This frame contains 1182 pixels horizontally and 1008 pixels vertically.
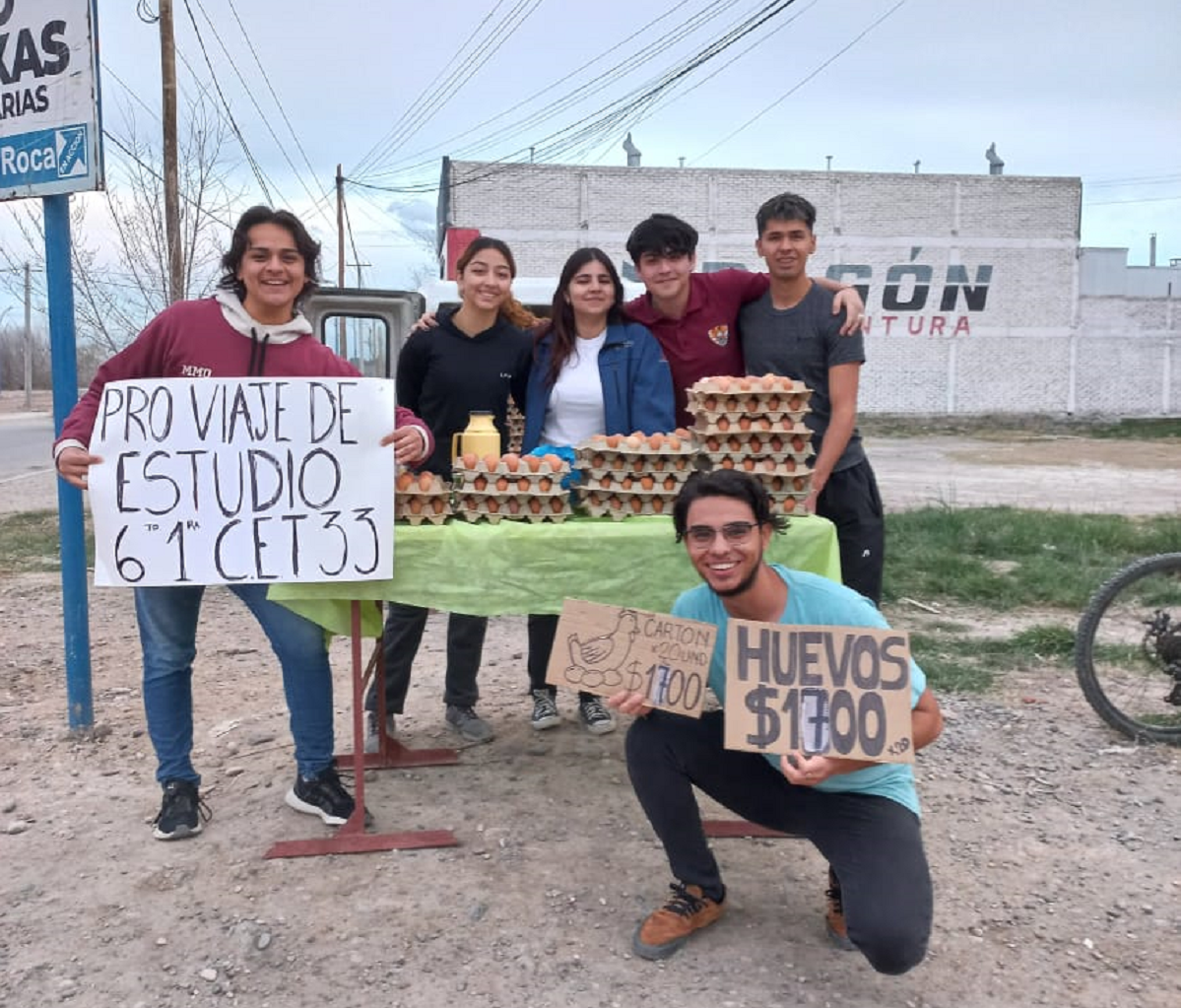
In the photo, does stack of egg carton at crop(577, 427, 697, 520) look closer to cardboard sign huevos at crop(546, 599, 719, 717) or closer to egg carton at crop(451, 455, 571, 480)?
egg carton at crop(451, 455, 571, 480)

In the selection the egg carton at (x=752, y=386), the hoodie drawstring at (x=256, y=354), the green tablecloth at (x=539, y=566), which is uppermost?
the hoodie drawstring at (x=256, y=354)

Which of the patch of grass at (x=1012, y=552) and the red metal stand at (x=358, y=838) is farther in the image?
the patch of grass at (x=1012, y=552)

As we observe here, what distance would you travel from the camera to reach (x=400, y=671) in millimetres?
4113

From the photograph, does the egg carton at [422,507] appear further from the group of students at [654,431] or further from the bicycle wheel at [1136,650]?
the bicycle wheel at [1136,650]

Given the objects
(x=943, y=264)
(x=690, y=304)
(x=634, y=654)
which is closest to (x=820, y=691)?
(x=634, y=654)

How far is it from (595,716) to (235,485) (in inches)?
78.9

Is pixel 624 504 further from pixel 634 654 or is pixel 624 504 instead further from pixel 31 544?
pixel 31 544

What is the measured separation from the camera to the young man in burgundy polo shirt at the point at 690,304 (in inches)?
138

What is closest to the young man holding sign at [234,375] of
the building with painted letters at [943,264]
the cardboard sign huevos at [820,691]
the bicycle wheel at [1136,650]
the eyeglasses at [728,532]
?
the eyeglasses at [728,532]

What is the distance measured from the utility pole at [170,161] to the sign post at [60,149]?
4818mm

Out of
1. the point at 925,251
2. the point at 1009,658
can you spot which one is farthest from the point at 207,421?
the point at 925,251

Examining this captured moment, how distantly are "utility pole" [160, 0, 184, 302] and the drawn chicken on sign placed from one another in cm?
750

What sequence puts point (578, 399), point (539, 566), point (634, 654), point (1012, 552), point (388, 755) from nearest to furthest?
point (634, 654) < point (539, 566) < point (578, 399) < point (388, 755) < point (1012, 552)

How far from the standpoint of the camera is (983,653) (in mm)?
5586
